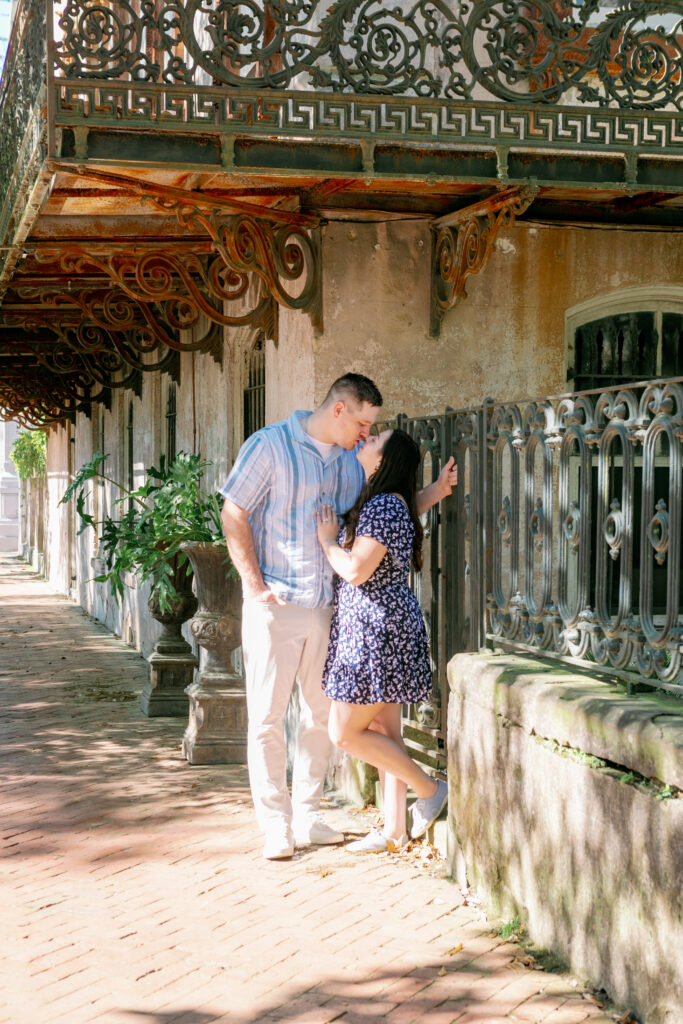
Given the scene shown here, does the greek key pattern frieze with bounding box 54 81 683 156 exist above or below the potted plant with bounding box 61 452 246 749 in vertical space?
above

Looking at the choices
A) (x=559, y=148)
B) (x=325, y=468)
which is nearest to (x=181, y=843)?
(x=325, y=468)

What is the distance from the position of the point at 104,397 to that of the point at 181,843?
13106 mm

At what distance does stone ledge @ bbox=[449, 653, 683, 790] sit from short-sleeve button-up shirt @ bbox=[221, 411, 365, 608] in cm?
77

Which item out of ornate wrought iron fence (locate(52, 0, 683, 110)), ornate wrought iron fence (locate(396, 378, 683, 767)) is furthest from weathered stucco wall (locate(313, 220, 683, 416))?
ornate wrought iron fence (locate(52, 0, 683, 110))

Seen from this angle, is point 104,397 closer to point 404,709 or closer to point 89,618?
point 89,618

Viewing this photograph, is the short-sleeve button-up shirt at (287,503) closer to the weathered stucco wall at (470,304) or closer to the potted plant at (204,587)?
the weathered stucco wall at (470,304)

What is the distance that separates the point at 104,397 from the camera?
1850 cm

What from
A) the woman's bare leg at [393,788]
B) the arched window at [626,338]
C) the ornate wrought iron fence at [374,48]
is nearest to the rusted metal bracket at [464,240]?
the ornate wrought iron fence at [374,48]

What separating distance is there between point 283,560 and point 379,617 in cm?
57

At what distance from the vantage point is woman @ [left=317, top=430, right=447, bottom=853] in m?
5.35

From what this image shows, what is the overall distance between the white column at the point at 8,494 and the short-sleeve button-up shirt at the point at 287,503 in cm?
4282

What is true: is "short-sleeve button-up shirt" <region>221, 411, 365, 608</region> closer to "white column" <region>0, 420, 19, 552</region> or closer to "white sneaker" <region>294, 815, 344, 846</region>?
"white sneaker" <region>294, 815, 344, 846</region>

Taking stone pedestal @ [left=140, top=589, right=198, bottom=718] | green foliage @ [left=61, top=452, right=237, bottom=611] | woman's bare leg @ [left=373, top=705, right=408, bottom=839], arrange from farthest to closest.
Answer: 1. stone pedestal @ [left=140, top=589, right=198, bottom=718]
2. green foliage @ [left=61, top=452, right=237, bottom=611]
3. woman's bare leg @ [left=373, top=705, right=408, bottom=839]

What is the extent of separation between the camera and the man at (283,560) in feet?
18.6
